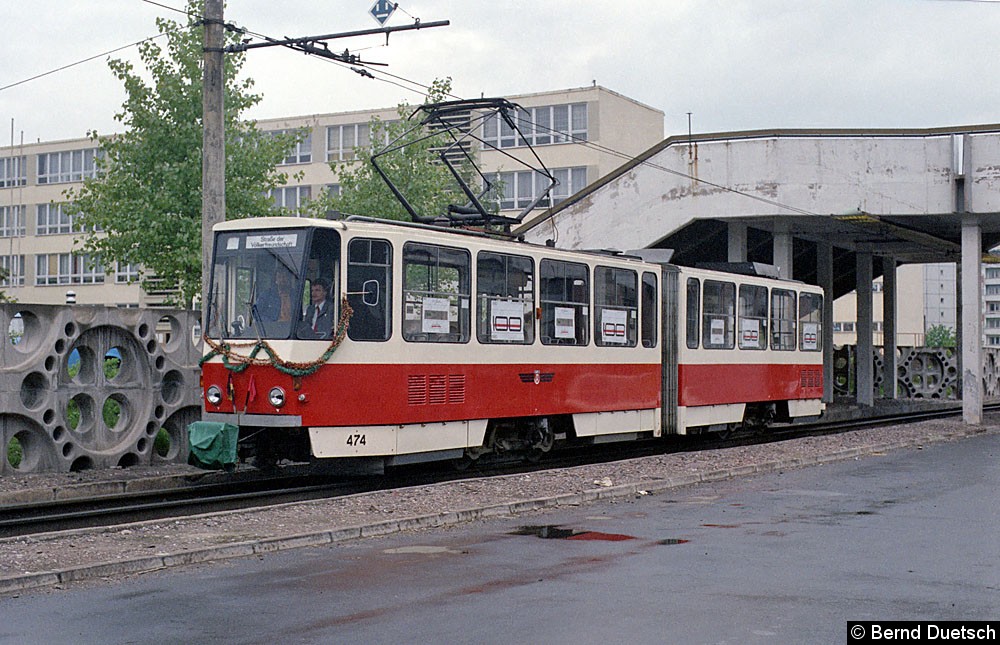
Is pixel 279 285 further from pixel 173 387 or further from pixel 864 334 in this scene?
pixel 864 334

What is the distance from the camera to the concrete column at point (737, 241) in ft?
107

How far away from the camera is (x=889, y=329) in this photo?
46.3 metres

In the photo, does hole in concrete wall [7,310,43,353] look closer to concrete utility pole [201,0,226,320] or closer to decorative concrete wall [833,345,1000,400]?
concrete utility pole [201,0,226,320]

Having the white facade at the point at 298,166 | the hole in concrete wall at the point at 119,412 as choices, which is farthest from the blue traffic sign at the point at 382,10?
the white facade at the point at 298,166

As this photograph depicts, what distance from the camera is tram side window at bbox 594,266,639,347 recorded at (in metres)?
20.2

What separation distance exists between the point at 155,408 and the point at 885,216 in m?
18.8

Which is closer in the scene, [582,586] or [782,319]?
[582,586]

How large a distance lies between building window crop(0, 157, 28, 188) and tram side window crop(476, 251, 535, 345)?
64209 mm

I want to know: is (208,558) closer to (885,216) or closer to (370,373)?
(370,373)

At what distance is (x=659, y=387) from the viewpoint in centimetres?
2202

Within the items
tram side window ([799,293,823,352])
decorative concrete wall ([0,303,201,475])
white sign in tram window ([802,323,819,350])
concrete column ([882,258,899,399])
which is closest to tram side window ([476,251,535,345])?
decorative concrete wall ([0,303,201,475])

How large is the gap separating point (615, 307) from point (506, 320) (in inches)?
126

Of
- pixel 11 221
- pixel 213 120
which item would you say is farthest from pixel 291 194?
pixel 213 120

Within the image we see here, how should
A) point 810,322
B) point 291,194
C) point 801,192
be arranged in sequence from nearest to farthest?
point 810,322 → point 801,192 → point 291,194
